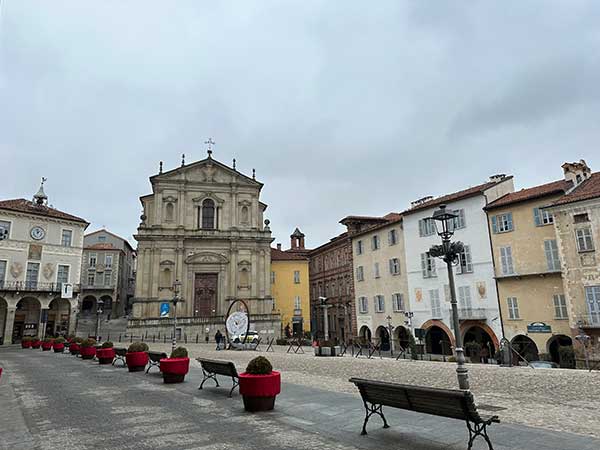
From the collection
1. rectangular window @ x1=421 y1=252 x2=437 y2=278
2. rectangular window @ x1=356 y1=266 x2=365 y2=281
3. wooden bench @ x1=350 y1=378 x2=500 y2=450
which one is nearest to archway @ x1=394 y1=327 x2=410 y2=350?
rectangular window @ x1=421 y1=252 x2=437 y2=278

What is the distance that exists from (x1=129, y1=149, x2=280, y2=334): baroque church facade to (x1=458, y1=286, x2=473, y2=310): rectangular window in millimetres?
22533

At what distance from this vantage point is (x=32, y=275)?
39.0m

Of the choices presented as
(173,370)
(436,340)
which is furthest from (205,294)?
(173,370)

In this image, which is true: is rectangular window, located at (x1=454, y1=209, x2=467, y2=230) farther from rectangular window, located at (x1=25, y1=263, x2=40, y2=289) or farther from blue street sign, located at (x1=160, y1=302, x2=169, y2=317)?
rectangular window, located at (x1=25, y1=263, x2=40, y2=289)

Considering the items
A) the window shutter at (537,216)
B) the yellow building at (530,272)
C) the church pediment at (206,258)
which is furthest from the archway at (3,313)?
the window shutter at (537,216)

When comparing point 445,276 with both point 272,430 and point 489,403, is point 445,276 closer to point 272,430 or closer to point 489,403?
point 489,403

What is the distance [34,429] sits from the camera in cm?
720

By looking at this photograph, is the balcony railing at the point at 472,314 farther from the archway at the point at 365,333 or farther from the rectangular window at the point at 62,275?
the rectangular window at the point at 62,275

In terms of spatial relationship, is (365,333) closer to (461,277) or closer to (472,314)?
(461,277)

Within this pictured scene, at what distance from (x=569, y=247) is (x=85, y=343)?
26.6 m

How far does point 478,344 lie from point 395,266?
9.33 metres

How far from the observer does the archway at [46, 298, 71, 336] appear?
41.0 m

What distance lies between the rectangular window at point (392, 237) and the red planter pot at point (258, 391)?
27.6m

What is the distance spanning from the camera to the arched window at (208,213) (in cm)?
4878
